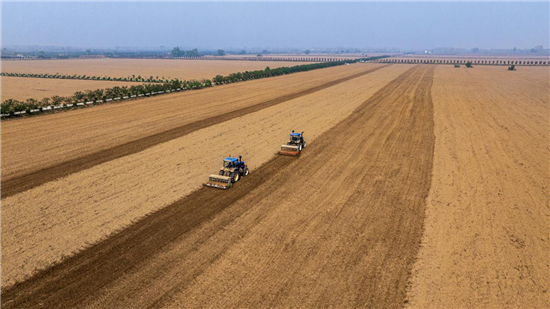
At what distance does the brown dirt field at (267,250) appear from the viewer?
10703 mm

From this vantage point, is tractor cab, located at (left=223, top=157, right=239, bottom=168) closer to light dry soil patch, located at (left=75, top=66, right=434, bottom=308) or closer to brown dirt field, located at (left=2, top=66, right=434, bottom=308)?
brown dirt field, located at (left=2, top=66, right=434, bottom=308)

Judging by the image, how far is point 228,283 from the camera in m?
11.2

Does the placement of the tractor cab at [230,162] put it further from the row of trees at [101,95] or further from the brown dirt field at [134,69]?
the brown dirt field at [134,69]

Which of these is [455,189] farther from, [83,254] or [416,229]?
[83,254]

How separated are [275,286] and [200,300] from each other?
2.55 m

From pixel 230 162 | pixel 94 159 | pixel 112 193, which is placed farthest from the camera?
pixel 94 159

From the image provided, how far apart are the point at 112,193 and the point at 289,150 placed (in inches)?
478

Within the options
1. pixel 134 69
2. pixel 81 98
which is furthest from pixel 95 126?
pixel 134 69

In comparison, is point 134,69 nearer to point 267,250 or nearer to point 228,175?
point 228,175

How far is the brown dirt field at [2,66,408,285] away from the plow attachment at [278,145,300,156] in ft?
3.55

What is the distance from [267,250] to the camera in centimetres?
1305

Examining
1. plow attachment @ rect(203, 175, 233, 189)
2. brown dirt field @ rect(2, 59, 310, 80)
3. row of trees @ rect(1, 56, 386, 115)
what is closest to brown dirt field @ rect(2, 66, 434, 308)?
plow attachment @ rect(203, 175, 233, 189)

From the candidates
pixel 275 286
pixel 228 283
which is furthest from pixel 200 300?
pixel 275 286

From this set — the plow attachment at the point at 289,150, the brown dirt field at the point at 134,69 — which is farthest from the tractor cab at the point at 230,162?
the brown dirt field at the point at 134,69
